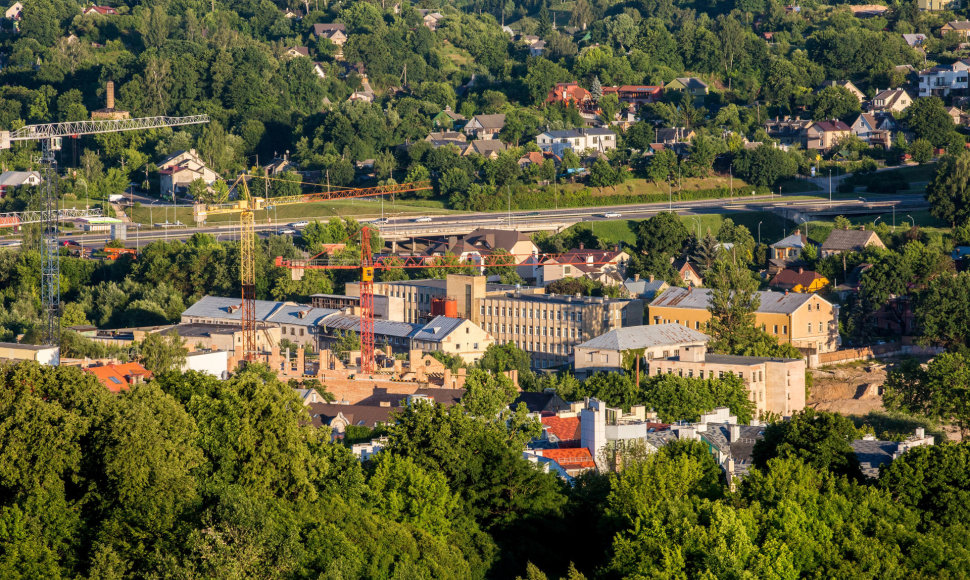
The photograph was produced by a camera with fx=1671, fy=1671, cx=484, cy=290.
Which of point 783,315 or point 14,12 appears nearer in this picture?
point 783,315

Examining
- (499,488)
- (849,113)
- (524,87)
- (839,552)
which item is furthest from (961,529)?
(524,87)

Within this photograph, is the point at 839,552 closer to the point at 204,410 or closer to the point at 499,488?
the point at 499,488

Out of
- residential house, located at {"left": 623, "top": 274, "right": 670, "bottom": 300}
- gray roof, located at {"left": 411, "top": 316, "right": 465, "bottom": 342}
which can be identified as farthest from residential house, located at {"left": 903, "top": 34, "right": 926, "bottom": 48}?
gray roof, located at {"left": 411, "top": 316, "right": 465, "bottom": 342}

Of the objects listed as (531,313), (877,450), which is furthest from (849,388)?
(877,450)

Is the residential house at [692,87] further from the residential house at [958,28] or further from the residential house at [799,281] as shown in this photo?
the residential house at [799,281]

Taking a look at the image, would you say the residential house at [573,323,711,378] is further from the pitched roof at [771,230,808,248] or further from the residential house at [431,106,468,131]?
the residential house at [431,106,468,131]

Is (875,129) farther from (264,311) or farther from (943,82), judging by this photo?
(264,311)

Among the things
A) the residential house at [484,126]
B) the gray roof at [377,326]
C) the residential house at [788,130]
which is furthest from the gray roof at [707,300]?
the residential house at [484,126]
